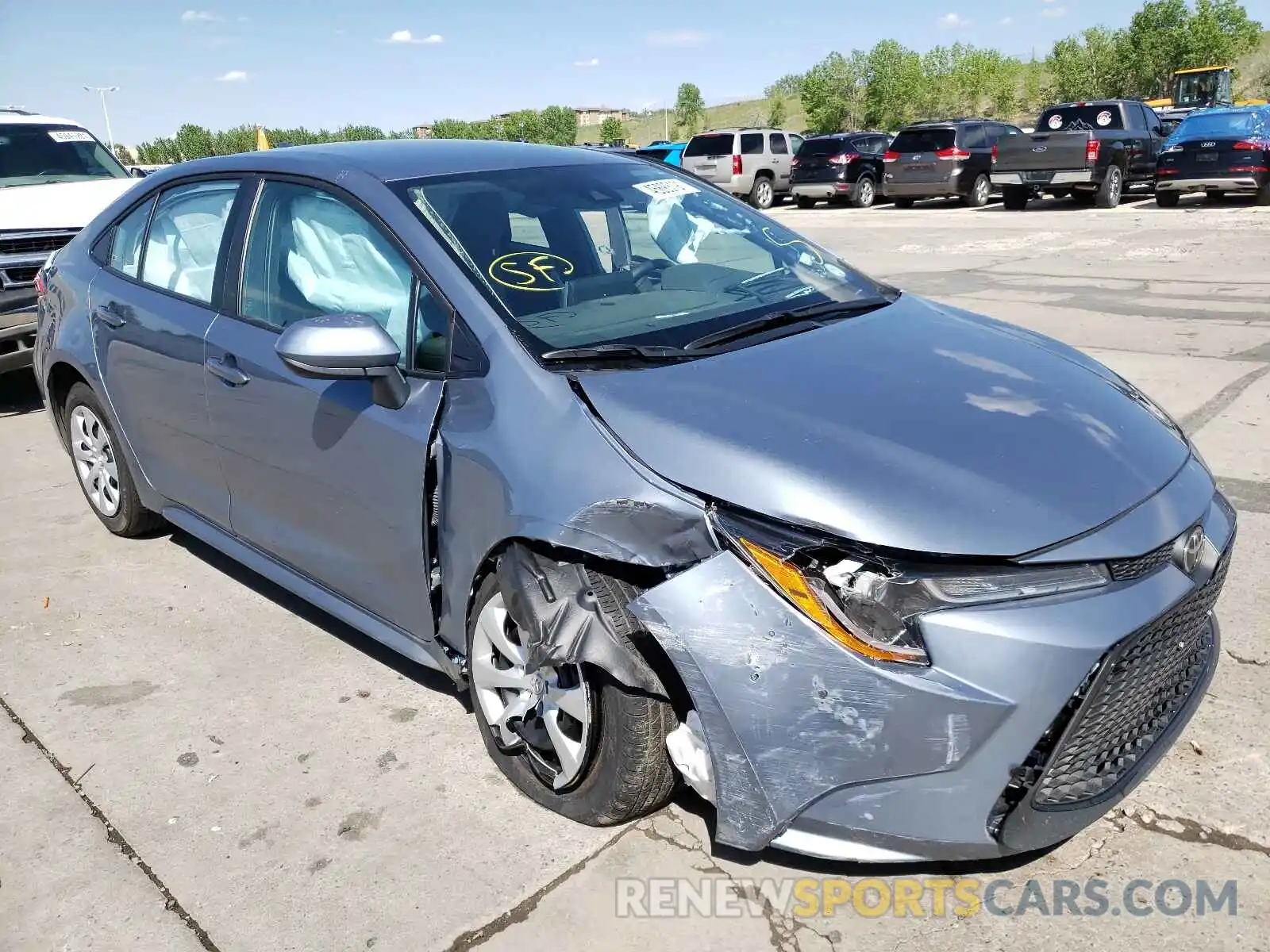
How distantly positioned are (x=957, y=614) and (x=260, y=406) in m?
2.27

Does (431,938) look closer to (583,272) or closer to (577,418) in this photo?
(577,418)

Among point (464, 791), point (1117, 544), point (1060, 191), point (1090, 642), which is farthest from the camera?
point (1060, 191)

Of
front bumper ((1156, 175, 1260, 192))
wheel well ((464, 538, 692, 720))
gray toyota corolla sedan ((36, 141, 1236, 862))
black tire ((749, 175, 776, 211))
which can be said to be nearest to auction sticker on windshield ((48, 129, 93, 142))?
gray toyota corolla sedan ((36, 141, 1236, 862))

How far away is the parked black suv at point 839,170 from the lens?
23.4 metres

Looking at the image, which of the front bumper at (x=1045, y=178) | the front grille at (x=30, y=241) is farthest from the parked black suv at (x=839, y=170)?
the front grille at (x=30, y=241)

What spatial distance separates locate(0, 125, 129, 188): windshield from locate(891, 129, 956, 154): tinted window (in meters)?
16.6

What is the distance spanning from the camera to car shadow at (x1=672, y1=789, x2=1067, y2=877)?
7.89ft

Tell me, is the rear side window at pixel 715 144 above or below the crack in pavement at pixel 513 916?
above

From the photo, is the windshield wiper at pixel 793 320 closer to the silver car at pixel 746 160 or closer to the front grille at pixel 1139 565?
the front grille at pixel 1139 565

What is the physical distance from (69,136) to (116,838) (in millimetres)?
8067

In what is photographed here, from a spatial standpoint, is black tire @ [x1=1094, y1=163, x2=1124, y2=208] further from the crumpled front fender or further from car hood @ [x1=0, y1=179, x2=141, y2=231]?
the crumpled front fender

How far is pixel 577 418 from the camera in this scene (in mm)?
2404

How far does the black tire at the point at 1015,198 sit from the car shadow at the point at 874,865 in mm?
18820

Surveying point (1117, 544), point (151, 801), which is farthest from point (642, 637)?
point (151, 801)
